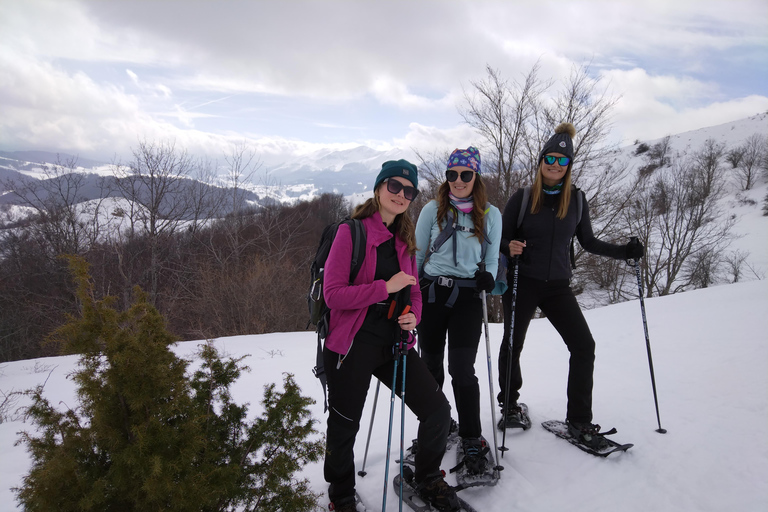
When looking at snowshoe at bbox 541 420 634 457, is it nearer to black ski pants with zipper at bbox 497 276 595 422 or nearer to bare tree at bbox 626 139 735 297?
black ski pants with zipper at bbox 497 276 595 422

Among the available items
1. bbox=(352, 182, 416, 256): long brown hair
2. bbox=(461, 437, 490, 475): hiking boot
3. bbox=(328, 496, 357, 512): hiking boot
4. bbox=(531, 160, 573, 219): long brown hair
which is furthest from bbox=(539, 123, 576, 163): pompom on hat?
bbox=(328, 496, 357, 512): hiking boot

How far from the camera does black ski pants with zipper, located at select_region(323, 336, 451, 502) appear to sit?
224 cm

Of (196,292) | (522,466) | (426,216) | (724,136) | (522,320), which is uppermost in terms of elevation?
(724,136)

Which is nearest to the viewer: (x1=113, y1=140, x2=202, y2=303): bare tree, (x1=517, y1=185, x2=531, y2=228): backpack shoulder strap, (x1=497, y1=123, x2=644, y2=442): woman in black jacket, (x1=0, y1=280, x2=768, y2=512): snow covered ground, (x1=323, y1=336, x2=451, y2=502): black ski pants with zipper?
(x1=323, y1=336, x2=451, y2=502): black ski pants with zipper

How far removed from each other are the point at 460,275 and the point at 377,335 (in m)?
0.93

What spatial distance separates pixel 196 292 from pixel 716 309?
18851mm

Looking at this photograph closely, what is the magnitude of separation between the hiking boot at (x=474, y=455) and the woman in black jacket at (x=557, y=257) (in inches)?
21.9

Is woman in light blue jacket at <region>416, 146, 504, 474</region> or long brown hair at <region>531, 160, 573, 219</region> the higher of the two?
long brown hair at <region>531, 160, 573, 219</region>

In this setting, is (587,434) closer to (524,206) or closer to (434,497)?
(434,497)

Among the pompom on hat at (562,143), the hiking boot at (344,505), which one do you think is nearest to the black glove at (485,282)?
the pompom on hat at (562,143)

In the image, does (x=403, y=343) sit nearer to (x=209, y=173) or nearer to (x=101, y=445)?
(x=101, y=445)

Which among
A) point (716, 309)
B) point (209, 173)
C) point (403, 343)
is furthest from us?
point (209, 173)

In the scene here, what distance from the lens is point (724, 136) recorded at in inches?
1863

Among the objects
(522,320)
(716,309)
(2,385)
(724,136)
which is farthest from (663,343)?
(724,136)
